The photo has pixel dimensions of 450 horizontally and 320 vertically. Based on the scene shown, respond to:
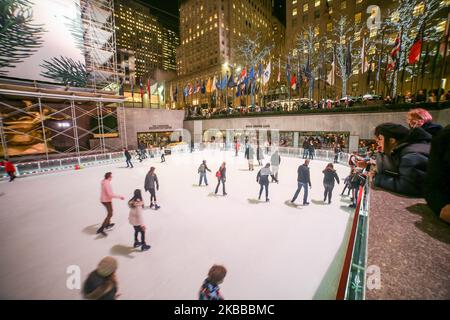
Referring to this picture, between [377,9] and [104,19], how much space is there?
41085 millimetres

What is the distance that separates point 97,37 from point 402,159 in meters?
26.7

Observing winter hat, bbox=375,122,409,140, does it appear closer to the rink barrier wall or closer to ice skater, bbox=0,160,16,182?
ice skater, bbox=0,160,16,182

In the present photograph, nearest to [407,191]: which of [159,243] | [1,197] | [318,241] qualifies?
[318,241]

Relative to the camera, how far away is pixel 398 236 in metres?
2.02

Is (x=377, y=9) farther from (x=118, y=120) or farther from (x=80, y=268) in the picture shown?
(x=80, y=268)

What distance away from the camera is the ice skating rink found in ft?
12.5

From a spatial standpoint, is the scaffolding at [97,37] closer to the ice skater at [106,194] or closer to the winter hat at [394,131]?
the ice skater at [106,194]

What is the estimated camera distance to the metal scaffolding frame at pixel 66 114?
14.7m

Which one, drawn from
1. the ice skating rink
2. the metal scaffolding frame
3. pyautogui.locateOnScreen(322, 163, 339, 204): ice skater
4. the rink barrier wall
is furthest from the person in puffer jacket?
the metal scaffolding frame

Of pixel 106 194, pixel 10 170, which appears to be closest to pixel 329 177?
pixel 106 194

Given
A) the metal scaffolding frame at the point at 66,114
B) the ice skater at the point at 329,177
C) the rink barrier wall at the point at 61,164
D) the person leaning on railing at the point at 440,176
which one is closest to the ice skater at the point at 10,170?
the rink barrier wall at the point at 61,164

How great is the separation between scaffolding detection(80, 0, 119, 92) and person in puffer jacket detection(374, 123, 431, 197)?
75.4 feet

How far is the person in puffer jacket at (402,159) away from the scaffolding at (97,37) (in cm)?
2297

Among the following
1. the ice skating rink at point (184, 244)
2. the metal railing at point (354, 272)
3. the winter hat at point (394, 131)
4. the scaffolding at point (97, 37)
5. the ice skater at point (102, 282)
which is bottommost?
the ice skating rink at point (184, 244)
